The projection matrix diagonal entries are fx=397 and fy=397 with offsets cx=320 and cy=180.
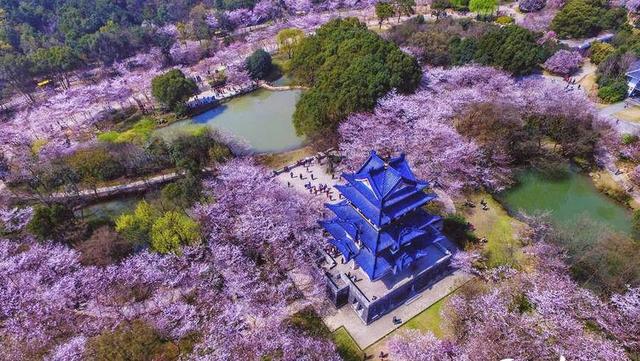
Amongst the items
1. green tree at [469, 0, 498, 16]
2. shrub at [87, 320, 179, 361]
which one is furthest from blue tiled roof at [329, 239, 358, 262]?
green tree at [469, 0, 498, 16]

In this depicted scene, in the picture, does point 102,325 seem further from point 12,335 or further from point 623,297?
point 623,297

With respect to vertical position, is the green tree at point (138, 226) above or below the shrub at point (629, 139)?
above

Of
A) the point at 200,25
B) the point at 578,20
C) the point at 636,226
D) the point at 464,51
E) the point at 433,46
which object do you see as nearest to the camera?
the point at 636,226

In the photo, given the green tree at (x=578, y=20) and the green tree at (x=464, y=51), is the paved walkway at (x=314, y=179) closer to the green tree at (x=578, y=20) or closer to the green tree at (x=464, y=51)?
the green tree at (x=464, y=51)

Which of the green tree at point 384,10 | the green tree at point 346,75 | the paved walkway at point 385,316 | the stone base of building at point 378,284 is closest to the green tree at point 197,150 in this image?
the green tree at point 346,75

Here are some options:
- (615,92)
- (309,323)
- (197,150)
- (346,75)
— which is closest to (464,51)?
(615,92)

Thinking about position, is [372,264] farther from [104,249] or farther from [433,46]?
[433,46]

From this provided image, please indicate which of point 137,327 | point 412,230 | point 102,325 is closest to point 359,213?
point 412,230
